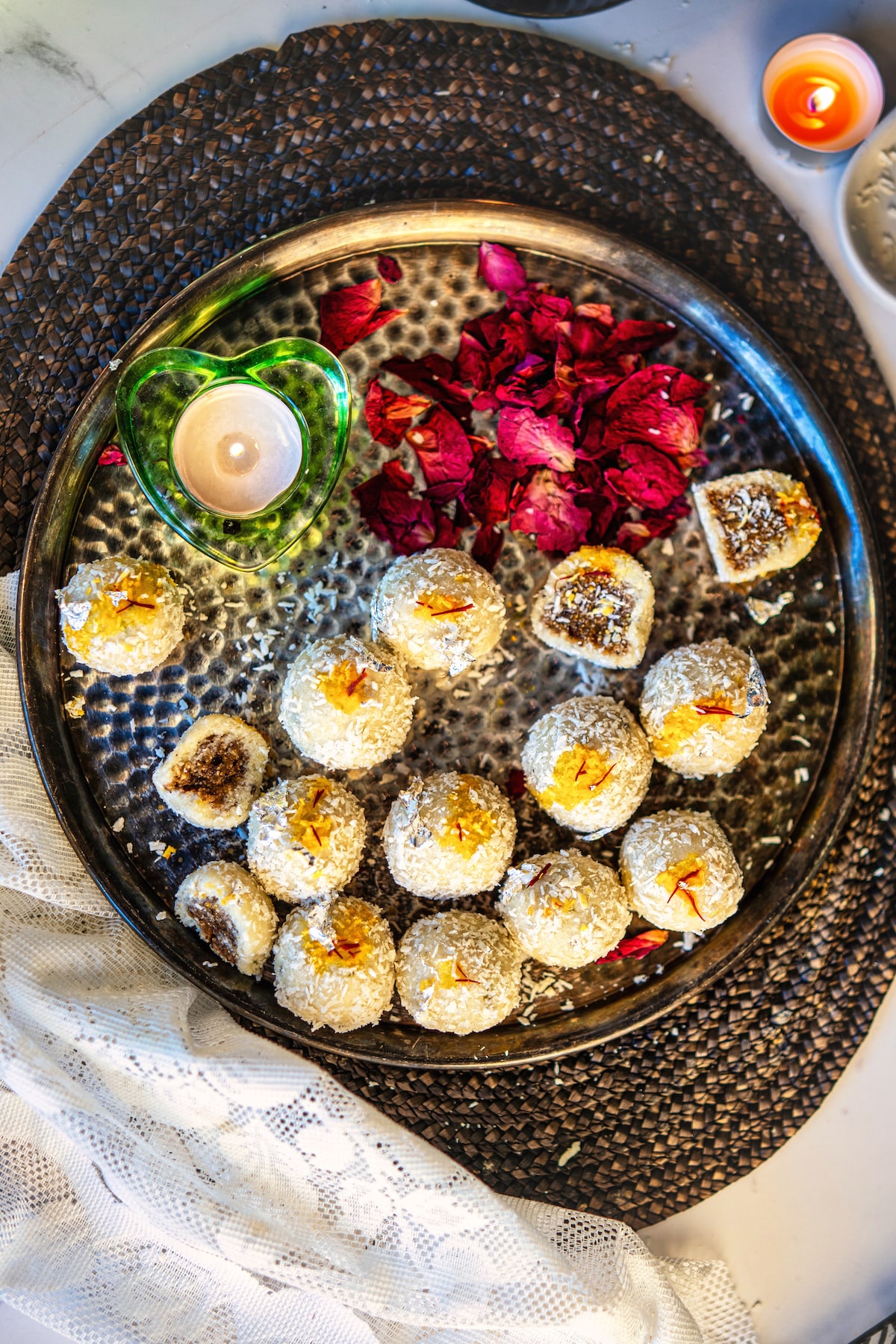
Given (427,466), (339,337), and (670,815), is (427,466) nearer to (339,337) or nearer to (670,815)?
(339,337)

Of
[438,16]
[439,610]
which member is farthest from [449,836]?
[438,16]

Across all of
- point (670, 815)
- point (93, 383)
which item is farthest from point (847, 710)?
point (93, 383)

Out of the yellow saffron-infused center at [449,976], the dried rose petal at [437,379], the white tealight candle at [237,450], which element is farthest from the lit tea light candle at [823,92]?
the yellow saffron-infused center at [449,976]

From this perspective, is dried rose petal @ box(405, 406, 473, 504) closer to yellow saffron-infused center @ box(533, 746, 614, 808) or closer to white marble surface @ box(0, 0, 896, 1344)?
yellow saffron-infused center @ box(533, 746, 614, 808)

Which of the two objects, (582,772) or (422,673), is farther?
(422,673)

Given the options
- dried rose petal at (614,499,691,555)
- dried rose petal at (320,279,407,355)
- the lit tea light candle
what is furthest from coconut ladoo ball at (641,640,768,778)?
the lit tea light candle

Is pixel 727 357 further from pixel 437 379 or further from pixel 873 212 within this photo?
pixel 437 379
